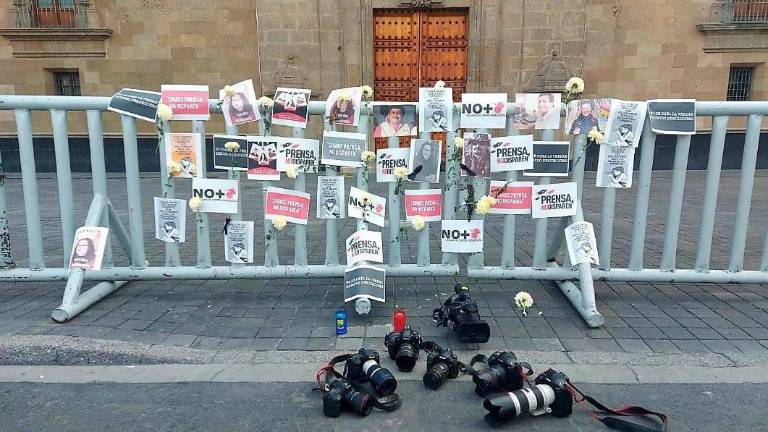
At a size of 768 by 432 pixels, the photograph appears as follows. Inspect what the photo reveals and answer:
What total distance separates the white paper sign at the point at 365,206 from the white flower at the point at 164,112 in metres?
1.56

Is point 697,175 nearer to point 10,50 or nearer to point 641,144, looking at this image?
point 641,144

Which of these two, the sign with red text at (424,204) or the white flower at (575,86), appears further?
the sign with red text at (424,204)

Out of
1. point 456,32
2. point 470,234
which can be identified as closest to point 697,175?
point 456,32

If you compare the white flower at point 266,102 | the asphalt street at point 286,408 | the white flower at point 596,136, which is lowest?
the asphalt street at point 286,408

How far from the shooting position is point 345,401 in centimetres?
258

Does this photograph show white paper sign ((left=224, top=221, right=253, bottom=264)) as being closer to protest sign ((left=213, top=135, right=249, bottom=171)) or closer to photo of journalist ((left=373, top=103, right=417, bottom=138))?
protest sign ((left=213, top=135, right=249, bottom=171))

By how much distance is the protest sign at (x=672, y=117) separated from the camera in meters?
3.74

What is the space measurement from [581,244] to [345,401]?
2375 mm

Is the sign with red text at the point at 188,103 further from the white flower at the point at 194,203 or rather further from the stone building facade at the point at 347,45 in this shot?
the stone building facade at the point at 347,45

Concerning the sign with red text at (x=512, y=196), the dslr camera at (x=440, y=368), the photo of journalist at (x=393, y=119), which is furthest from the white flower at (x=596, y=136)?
the dslr camera at (x=440, y=368)

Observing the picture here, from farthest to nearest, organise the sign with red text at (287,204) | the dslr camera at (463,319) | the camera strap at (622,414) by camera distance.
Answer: the sign with red text at (287,204) < the dslr camera at (463,319) < the camera strap at (622,414)

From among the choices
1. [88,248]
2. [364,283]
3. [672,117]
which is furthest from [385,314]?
[672,117]

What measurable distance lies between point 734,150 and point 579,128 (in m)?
12.0

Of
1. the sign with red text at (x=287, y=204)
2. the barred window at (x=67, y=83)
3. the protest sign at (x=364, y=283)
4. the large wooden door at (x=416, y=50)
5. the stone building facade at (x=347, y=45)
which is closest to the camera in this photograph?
the protest sign at (x=364, y=283)
